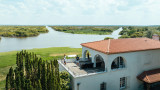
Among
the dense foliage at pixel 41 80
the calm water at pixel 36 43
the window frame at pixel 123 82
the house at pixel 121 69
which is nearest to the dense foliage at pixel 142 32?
the calm water at pixel 36 43

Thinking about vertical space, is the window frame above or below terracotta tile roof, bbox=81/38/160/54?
below

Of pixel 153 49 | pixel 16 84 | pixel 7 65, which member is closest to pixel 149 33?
pixel 153 49

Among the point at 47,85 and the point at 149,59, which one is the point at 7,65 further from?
the point at 149,59

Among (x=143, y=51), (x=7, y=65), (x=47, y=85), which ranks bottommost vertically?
(x=7, y=65)

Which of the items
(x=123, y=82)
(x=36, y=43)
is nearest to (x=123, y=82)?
(x=123, y=82)

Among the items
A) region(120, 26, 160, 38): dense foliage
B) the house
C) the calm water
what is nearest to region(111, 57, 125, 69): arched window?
the house

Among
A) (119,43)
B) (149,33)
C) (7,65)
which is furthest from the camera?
(149,33)

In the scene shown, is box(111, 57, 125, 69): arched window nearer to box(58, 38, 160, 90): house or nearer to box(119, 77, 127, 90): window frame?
box(58, 38, 160, 90): house

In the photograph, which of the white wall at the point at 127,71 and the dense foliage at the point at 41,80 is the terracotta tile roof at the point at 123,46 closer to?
the white wall at the point at 127,71
